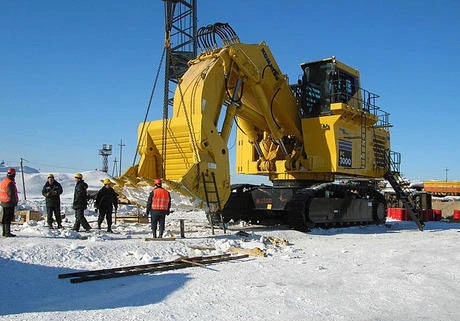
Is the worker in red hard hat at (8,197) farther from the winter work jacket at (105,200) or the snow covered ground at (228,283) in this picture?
the winter work jacket at (105,200)

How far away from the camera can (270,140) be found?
15773mm

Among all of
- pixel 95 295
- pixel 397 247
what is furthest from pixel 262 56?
pixel 95 295

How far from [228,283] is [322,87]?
1019 cm

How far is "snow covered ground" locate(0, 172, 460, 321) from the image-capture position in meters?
5.29

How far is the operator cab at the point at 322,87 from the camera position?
15.1 metres

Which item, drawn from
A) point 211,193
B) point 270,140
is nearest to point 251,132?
point 270,140

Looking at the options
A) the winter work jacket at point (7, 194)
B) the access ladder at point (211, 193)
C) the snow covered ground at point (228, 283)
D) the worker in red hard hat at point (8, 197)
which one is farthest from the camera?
the access ladder at point (211, 193)

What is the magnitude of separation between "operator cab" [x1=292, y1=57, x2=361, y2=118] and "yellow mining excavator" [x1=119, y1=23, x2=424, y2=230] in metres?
0.03

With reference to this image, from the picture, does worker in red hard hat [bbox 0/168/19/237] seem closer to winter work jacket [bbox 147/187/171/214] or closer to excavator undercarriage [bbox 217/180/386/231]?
winter work jacket [bbox 147/187/171/214]

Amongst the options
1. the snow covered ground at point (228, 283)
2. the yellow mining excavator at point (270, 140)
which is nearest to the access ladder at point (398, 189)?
the yellow mining excavator at point (270, 140)

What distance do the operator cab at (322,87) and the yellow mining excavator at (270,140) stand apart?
0.03 metres

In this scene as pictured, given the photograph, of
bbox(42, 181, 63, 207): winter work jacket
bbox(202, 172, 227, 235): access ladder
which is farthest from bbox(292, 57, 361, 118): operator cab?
bbox(42, 181, 63, 207): winter work jacket

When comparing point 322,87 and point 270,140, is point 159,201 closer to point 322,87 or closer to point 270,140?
point 270,140

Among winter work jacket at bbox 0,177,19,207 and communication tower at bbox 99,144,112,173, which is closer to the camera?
winter work jacket at bbox 0,177,19,207
